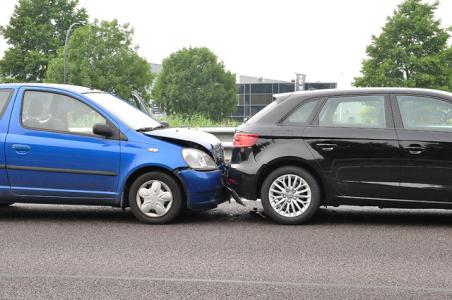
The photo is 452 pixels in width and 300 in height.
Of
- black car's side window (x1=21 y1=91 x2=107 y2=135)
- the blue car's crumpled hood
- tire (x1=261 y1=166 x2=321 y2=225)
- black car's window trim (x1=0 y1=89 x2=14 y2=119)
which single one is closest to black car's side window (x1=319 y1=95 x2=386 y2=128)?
tire (x1=261 y1=166 x2=321 y2=225)

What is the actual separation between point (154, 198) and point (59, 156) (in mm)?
1165

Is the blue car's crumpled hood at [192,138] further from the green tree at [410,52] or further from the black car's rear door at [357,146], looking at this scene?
the green tree at [410,52]

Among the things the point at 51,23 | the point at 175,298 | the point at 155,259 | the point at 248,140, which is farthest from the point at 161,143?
the point at 51,23

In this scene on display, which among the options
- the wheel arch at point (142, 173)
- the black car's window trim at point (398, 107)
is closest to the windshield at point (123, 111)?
the wheel arch at point (142, 173)

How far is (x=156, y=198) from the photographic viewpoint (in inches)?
290

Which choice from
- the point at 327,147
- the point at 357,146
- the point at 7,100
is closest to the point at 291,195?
the point at 327,147

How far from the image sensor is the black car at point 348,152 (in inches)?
278

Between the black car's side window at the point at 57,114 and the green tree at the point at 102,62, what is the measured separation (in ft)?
148

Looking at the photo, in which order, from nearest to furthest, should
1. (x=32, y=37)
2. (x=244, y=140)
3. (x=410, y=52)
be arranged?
(x=244, y=140) → (x=410, y=52) → (x=32, y=37)

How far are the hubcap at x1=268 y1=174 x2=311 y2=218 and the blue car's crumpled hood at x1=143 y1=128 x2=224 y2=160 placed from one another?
34.6 inches

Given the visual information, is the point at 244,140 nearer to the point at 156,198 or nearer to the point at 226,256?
the point at 156,198

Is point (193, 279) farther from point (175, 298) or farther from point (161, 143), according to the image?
point (161, 143)

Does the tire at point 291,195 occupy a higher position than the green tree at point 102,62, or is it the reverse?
the green tree at point 102,62

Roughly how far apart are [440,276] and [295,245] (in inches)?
61.2
